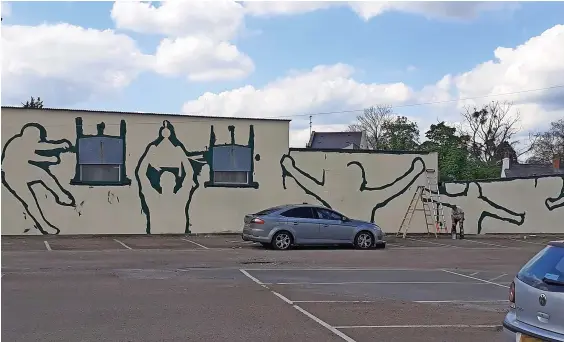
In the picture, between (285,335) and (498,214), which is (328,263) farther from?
(498,214)

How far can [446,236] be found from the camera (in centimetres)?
2856

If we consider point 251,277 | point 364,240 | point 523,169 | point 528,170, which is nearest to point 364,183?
point 364,240

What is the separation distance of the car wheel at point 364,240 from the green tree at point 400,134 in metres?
35.3

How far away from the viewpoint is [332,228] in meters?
21.5

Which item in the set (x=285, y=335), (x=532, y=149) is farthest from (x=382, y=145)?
(x=285, y=335)

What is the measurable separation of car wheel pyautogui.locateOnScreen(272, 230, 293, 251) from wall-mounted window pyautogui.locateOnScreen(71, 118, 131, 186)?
777 cm

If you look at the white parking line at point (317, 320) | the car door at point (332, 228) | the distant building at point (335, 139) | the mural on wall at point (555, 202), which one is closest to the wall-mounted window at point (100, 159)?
the car door at point (332, 228)

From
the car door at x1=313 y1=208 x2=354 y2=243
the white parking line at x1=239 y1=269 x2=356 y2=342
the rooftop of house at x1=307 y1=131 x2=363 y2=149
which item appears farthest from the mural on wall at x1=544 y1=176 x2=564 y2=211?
the white parking line at x1=239 y1=269 x2=356 y2=342

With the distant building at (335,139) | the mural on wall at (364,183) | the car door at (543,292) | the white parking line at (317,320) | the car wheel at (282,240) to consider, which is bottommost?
the white parking line at (317,320)

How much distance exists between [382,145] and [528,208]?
3188cm

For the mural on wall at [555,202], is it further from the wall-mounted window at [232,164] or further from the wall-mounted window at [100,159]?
the wall-mounted window at [100,159]

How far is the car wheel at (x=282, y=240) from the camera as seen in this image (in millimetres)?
20922

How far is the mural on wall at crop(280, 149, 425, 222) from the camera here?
91.4ft

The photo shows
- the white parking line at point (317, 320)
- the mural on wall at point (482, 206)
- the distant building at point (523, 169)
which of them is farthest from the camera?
the distant building at point (523, 169)
